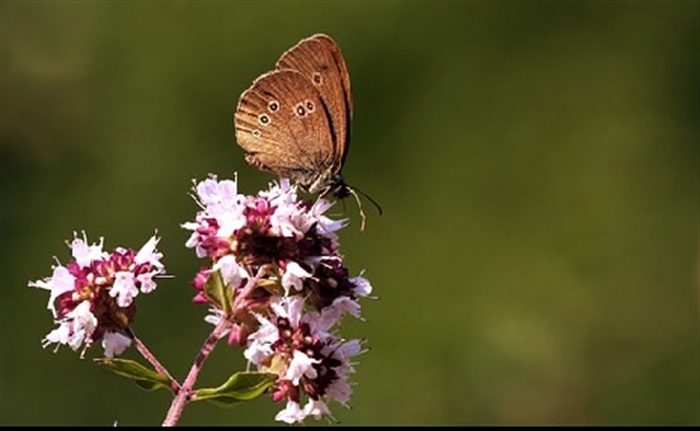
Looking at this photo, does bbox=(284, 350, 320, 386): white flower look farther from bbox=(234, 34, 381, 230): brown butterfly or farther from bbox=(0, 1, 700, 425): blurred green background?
bbox=(0, 1, 700, 425): blurred green background

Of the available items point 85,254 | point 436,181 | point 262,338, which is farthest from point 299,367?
point 436,181

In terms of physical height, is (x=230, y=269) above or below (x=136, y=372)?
above

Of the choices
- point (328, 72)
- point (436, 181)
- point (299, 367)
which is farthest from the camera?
point (436, 181)

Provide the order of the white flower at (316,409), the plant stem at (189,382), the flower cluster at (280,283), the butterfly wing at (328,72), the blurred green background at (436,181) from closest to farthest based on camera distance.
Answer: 1. the plant stem at (189,382)
2. the flower cluster at (280,283)
3. the white flower at (316,409)
4. the butterfly wing at (328,72)
5. the blurred green background at (436,181)

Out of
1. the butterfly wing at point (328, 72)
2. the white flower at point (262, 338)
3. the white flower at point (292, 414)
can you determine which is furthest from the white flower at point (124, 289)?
the butterfly wing at point (328, 72)

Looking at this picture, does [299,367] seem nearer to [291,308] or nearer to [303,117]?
[291,308]

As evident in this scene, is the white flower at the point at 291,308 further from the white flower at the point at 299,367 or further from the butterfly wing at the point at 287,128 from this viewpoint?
the butterfly wing at the point at 287,128

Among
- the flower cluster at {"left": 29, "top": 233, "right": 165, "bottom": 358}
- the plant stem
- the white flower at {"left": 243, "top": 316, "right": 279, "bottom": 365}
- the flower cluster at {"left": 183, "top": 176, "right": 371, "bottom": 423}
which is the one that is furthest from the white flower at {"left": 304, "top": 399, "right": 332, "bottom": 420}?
the flower cluster at {"left": 29, "top": 233, "right": 165, "bottom": 358}
